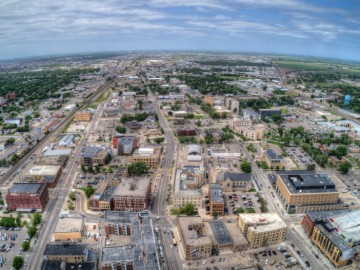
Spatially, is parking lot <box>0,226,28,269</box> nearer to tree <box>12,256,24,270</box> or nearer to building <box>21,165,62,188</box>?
tree <box>12,256,24,270</box>

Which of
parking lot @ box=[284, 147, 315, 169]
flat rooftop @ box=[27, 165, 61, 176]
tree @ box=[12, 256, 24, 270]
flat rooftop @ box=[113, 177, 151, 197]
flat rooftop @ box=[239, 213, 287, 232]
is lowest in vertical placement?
tree @ box=[12, 256, 24, 270]

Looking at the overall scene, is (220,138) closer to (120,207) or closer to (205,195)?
(205,195)

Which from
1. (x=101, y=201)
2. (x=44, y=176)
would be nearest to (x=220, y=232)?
(x=101, y=201)

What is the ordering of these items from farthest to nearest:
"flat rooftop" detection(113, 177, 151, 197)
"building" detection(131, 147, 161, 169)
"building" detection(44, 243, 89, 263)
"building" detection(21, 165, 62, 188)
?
"building" detection(131, 147, 161, 169) → "building" detection(21, 165, 62, 188) → "flat rooftop" detection(113, 177, 151, 197) → "building" detection(44, 243, 89, 263)

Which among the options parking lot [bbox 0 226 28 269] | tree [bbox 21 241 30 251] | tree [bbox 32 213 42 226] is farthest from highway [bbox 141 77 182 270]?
parking lot [bbox 0 226 28 269]

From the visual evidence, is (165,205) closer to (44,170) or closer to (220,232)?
(220,232)

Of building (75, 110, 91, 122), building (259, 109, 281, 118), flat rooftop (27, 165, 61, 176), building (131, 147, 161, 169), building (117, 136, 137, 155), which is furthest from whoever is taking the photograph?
building (259, 109, 281, 118)

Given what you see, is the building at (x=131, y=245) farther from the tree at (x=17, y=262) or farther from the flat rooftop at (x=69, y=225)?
the tree at (x=17, y=262)

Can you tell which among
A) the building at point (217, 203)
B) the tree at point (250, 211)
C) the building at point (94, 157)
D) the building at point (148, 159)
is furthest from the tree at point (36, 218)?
the tree at point (250, 211)
